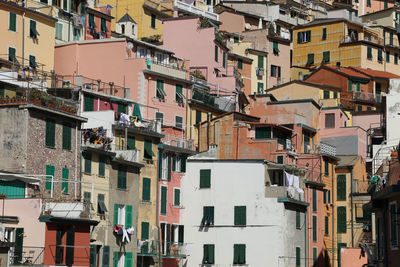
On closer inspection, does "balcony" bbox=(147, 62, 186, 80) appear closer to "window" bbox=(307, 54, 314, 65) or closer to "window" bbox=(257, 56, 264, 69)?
"window" bbox=(257, 56, 264, 69)

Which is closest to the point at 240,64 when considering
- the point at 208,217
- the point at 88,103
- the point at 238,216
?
the point at 208,217

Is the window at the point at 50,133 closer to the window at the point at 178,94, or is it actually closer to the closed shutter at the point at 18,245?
the closed shutter at the point at 18,245

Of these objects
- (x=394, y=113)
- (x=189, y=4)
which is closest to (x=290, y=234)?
(x=394, y=113)

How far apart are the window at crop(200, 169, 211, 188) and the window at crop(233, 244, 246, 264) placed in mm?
4873

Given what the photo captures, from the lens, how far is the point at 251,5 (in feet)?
412

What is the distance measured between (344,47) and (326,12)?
2054 centimetres

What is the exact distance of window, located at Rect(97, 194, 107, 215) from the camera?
63500 millimetres

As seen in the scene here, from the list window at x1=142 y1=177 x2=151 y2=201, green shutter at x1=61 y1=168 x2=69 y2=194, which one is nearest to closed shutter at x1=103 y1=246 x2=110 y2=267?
green shutter at x1=61 y1=168 x2=69 y2=194

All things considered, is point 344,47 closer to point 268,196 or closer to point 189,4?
point 189,4

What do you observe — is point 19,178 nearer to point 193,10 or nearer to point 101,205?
point 101,205

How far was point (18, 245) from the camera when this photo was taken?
5350cm

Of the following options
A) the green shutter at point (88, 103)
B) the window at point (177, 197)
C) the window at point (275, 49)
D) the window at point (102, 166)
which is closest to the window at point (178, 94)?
the window at point (177, 197)

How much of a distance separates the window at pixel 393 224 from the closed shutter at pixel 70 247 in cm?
1922

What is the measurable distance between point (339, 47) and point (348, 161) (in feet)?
115
